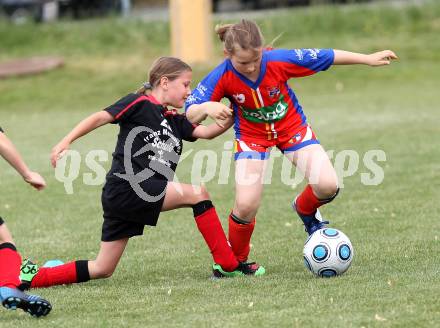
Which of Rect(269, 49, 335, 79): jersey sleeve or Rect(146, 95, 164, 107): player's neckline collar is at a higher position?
Rect(269, 49, 335, 79): jersey sleeve

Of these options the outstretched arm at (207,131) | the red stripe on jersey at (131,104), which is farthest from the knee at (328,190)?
the red stripe on jersey at (131,104)

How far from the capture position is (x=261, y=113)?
261 inches

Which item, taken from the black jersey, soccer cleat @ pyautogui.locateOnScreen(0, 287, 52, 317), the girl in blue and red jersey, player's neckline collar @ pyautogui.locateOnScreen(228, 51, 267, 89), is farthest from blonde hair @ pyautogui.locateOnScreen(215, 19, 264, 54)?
soccer cleat @ pyautogui.locateOnScreen(0, 287, 52, 317)

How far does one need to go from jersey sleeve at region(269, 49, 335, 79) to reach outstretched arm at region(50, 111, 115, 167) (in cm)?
128

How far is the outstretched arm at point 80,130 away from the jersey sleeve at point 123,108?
0.20 ft

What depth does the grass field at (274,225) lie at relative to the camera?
5.36 metres

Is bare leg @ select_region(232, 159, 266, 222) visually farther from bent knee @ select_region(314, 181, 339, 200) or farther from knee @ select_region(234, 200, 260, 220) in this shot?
bent knee @ select_region(314, 181, 339, 200)

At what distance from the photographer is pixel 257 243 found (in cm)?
758

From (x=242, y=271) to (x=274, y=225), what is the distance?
184 cm

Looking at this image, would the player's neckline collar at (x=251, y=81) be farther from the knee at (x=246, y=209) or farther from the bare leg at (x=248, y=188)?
the knee at (x=246, y=209)

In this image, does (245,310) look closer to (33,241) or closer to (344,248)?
(344,248)

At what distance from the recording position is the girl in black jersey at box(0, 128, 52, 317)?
5184mm

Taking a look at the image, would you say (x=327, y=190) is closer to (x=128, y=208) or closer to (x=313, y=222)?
(x=313, y=222)

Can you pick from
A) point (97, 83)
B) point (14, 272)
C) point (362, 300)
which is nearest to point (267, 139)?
point (362, 300)
